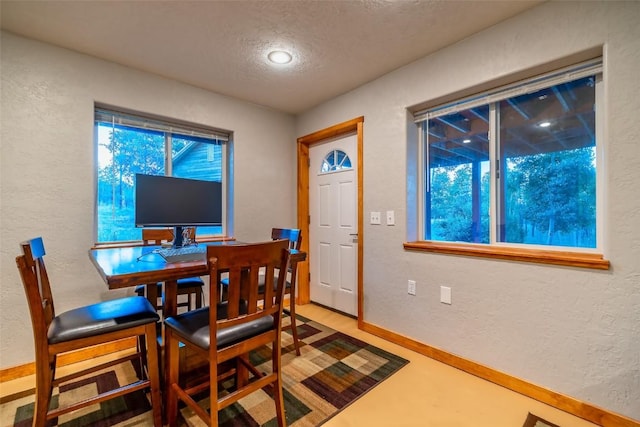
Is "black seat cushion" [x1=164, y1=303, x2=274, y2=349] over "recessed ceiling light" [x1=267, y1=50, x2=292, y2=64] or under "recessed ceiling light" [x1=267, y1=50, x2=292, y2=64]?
under

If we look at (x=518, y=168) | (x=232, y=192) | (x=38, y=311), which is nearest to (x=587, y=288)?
(x=518, y=168)

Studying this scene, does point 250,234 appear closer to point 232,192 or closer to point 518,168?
point 232,192

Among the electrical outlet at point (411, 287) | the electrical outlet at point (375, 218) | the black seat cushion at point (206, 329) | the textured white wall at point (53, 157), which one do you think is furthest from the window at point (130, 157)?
the electrical outlet at point (411, 287)

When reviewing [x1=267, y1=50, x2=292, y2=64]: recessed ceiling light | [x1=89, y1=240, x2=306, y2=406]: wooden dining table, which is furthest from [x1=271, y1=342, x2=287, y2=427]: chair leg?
[x1=267, y1=50, x2=292, y2=64]: recessed ceiling light

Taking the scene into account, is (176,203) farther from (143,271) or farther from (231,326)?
(231,326)

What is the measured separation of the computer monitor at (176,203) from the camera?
192 centimetres

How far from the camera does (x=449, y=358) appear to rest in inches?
83.4

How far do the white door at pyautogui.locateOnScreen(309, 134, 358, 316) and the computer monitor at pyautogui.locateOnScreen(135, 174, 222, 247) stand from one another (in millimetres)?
1351

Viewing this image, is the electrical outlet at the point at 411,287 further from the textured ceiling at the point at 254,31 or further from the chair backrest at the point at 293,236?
the textured ceiling at the point at 254,31

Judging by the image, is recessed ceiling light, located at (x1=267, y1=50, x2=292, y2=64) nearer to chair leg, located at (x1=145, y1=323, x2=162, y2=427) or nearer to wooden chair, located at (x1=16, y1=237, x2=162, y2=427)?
wooden chair, located at (x1=16, y1=237, x2=162, y2=427)

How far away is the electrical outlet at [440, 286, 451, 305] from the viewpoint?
7.02 feet

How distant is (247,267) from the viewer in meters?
1.25

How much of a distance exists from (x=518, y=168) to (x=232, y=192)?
2550 millimetres

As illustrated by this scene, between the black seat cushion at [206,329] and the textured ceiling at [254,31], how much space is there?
180 centimetres
